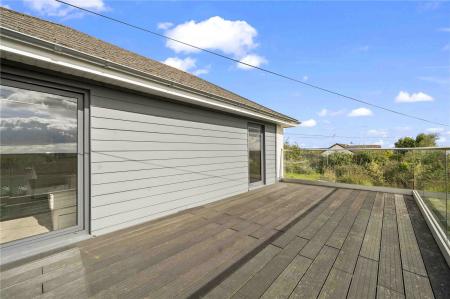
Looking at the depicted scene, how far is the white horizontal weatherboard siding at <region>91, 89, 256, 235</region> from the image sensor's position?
2.85 metres

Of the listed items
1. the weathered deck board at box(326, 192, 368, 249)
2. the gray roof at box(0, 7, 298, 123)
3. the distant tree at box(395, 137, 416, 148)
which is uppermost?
the gray roof at box(0, 7, 298, 123)

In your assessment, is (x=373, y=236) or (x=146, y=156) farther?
(x=146, y=156)

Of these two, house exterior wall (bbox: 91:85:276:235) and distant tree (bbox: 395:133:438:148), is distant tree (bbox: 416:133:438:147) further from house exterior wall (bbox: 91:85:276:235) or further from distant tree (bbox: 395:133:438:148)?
house exterior wall (bbox: 91:85:276:235)

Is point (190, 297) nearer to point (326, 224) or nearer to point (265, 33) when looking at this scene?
point (326, 224)

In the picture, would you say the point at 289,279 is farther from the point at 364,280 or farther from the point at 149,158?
the point at 149,158

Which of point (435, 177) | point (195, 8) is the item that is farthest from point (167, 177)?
point (435, 177)

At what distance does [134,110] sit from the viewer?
324cm

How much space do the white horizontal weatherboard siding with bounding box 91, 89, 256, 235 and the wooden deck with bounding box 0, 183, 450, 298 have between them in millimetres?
355

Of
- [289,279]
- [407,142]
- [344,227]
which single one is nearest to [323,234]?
[344,227]

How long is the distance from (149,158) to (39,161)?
4.47 feet

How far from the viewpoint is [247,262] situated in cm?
216

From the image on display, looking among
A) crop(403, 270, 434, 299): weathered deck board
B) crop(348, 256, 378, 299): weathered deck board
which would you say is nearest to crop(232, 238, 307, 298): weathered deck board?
crop(348, 256, 378, 299): weathered deck board

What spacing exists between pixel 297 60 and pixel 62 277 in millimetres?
8558

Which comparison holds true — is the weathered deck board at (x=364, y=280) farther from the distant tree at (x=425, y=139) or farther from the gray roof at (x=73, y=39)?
the distant tree at (x=425, y=139)
